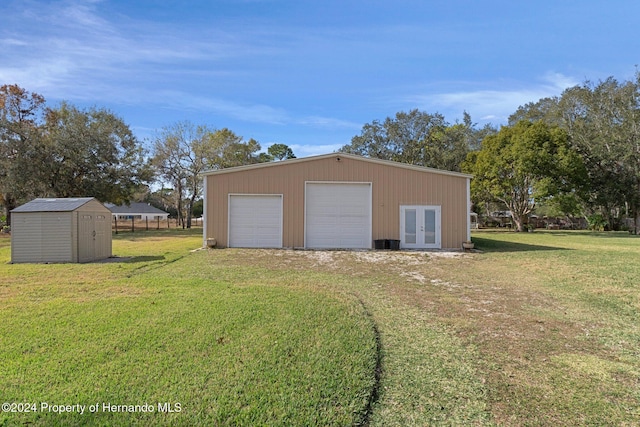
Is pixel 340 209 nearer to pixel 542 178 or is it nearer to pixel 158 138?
pixel 542 178

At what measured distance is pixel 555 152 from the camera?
80.5 ft

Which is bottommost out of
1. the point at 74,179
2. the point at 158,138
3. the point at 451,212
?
the point at 451,212

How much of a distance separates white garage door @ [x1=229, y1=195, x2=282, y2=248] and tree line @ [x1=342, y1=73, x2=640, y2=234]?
64.1 feet

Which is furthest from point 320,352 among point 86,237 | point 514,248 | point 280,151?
point 280,151

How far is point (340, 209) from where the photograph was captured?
44.5 feet

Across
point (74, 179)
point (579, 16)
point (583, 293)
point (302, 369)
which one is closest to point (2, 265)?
point (302, 369)

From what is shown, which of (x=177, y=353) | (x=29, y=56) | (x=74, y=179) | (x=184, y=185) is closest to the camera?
(x=177, y=353)

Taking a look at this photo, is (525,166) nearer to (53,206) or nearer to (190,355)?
(53,206)

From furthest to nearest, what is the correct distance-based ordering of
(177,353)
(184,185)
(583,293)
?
(184,185) → (583,293) → (177,353)

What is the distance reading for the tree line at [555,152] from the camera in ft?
80.5

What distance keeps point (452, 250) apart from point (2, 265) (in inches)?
541

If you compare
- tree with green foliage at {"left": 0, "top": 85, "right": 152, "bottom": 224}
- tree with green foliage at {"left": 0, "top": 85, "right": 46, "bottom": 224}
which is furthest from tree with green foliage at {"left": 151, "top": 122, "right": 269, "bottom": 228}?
tree with green foliage at {"left": 0, "top": 85, "right": 46, "bottom": 224}

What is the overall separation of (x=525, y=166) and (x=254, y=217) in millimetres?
20230

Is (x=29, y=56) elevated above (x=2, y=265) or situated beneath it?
elevated above
